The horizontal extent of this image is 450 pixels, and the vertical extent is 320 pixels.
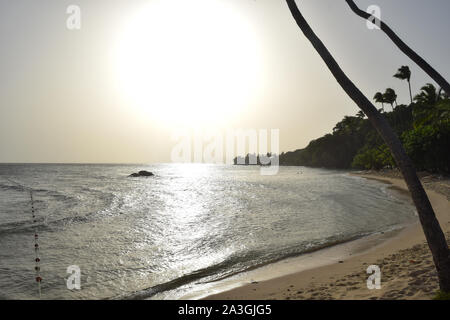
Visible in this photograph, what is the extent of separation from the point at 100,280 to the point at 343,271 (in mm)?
8478

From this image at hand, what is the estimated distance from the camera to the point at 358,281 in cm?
883

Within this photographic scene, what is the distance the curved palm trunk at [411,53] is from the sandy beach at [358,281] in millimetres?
4920

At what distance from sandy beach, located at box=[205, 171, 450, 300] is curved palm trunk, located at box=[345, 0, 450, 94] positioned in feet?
16.1

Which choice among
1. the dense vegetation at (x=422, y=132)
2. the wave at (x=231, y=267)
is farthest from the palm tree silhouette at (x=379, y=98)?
the wave at (x=231, y=267)

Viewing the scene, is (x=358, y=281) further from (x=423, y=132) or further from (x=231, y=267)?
(x=423, y=132)

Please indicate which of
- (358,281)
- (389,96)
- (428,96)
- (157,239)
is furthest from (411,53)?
(389,96)

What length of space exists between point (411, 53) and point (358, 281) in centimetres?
646

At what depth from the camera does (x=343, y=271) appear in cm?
1041

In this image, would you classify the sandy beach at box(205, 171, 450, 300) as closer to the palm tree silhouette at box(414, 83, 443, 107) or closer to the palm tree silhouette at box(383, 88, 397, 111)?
the palm tree silhouette at box(414, 83, 443, 107)

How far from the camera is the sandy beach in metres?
7.43

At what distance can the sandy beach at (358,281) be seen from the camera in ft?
24.4

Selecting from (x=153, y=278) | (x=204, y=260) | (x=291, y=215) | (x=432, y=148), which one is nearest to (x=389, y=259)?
(x=204, y=260)

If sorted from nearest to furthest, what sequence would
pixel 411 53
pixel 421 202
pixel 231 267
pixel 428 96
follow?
pixel 421 202
pixel 411 53
pixel 231 267
pixel 428 96
